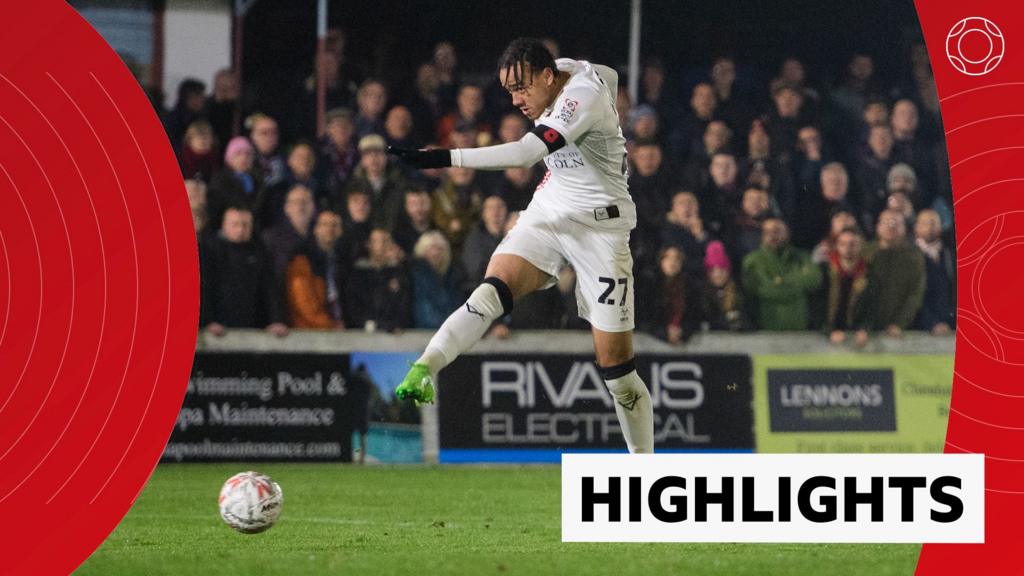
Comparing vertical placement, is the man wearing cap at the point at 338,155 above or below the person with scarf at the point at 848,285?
above

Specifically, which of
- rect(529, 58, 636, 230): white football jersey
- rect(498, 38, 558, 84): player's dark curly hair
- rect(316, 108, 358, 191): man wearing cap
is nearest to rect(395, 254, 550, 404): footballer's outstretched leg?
rect(529, 58, 636, 230): white football jersey

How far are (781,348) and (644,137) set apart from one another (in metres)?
2.56

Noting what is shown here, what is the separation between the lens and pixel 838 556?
8.56 metres

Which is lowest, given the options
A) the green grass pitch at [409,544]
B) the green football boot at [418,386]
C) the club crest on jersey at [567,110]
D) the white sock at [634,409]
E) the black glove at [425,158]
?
the green grass pitch at [409,544]

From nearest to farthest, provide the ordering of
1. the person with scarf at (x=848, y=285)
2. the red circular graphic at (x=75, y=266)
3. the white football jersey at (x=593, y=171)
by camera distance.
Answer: the white football jersey at (x=593, y=171)
the red circular graphic at (x=75, y=266)
the person with scarf at (x=848, y=285)

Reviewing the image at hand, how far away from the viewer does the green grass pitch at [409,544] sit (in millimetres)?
7926

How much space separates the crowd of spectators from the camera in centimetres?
1523

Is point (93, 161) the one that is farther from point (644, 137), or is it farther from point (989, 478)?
point (989, 478)

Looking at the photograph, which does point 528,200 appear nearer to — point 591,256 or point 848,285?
point 848,285

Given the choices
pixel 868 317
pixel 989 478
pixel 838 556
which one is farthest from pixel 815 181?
pixel 838 556

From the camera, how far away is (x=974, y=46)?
11.1 meters

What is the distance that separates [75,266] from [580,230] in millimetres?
5343

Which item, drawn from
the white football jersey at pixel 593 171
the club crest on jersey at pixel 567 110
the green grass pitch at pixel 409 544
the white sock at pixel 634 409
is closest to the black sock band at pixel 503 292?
Result: the white football jersey at pixel 593 171

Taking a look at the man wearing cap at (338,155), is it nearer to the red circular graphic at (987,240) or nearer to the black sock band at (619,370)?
the black sock band at (619,370)
